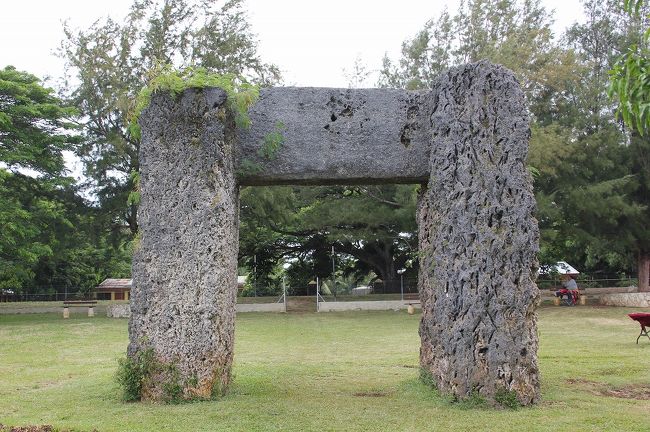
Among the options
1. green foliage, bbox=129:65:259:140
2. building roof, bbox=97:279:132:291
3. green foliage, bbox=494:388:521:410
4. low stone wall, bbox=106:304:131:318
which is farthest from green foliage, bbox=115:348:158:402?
building roof, bbox=97:279:132:291

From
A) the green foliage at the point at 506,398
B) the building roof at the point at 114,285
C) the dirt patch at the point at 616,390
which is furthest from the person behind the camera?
the building roof at the point at 114,285

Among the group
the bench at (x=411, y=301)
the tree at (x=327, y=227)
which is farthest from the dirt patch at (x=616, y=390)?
the bench at (x=411, y=301)

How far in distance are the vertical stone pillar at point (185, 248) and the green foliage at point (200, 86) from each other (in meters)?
0.10

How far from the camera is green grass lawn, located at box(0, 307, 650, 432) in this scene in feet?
21.6

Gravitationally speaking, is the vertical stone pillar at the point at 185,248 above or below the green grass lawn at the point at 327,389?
above

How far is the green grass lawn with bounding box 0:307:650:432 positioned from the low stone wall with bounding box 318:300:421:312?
834 centimetres

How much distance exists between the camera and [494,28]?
23.2 metres

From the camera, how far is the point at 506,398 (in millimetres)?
7199

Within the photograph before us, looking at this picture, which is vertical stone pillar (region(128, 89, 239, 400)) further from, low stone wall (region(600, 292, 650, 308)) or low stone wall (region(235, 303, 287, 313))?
low stone wall (region(600, 292, 650, 308))

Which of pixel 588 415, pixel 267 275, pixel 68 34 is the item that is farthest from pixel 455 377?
pixel 267 275

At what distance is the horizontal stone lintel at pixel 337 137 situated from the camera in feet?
27.6

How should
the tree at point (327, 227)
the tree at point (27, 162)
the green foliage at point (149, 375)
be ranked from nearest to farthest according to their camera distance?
the green foliage at point (149, 375) → the tree at point (27, 162) → the tree at point (327, 227)

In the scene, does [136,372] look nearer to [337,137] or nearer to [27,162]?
[337,137]

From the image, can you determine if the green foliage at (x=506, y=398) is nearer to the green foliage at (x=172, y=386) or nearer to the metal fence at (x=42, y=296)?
the green foliage at (x=172, y=386)
